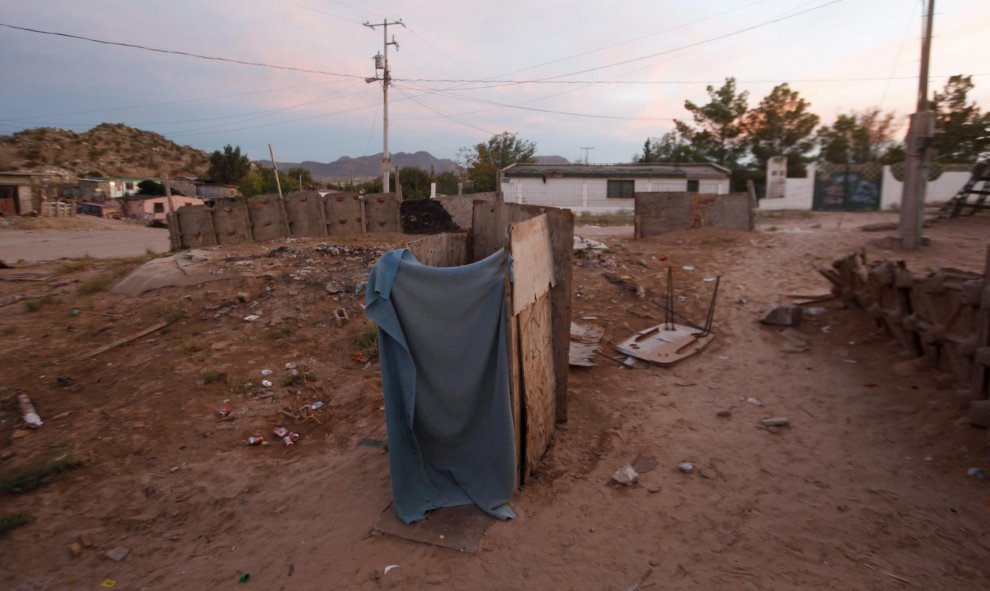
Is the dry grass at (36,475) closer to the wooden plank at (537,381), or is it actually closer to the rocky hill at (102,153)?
the wooden plank at (537,381)

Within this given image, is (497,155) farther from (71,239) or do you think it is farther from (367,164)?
(367,164)

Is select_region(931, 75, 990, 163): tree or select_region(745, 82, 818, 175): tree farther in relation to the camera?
select_region(745, 82, 818, 175): tree

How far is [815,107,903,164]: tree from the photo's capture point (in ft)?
97.7

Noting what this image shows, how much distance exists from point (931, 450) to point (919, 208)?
7713mm

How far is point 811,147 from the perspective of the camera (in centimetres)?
3203

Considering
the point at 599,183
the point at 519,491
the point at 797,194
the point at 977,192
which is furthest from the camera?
the point at 599,183

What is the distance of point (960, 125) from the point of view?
926 inches

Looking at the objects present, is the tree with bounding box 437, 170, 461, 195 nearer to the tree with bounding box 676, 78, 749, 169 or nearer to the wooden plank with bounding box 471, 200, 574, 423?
the tree with bounding box 676, 78, 749, 169

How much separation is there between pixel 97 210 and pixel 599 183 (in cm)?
2783

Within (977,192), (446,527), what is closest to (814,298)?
(446,527)

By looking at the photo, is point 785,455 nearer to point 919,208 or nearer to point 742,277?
point 742,277

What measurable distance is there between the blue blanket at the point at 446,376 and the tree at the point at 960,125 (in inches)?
1102

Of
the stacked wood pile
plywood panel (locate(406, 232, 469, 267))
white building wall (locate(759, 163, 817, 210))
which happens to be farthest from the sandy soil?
white building wall (locate(759, 163, 817, 210))

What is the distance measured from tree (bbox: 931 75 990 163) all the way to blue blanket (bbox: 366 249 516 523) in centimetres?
2798
